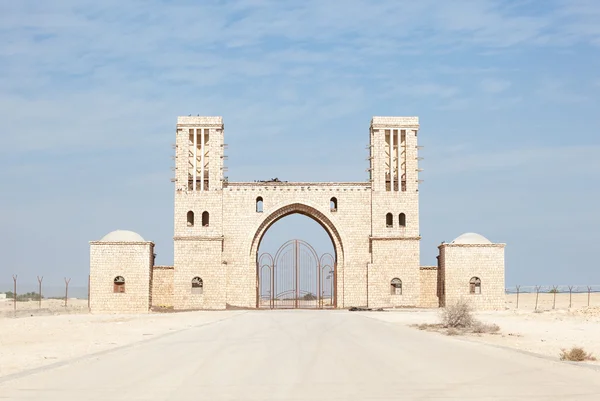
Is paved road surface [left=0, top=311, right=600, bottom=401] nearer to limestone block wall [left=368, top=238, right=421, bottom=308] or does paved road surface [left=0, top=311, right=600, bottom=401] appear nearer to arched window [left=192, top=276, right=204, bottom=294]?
limestone block wall [left=368, top=238, right=421, bottom=308]

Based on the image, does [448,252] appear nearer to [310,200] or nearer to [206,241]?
[310,200]

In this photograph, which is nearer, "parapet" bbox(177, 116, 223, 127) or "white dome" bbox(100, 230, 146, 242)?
"white dome" bbox(100, 230, 146, 242)

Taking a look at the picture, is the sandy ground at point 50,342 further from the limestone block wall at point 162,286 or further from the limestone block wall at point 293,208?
the limestone block wall at point 293,208

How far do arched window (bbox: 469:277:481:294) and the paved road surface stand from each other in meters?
28.7

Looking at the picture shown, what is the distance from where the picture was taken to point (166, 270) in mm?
45531

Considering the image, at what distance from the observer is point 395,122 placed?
1829 inches

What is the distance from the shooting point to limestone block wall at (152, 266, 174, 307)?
149ft

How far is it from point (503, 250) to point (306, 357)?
3367cm

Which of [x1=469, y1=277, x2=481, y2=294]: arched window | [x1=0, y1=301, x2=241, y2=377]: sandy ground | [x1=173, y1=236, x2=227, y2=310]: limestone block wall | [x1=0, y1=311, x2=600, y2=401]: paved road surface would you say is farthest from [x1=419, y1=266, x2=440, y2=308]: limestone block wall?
[x1=0, y1=311, x2=600, y2=401]: paved road surface

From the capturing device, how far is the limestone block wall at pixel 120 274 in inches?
1713

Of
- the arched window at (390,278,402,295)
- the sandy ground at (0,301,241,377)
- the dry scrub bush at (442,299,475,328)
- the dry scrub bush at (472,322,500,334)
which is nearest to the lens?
the sandy ground at (0,301,241,377)

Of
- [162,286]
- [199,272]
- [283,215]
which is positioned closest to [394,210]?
[283,215]

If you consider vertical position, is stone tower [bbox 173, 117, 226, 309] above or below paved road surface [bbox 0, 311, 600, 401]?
above

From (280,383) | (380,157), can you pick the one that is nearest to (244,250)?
(380,157)
